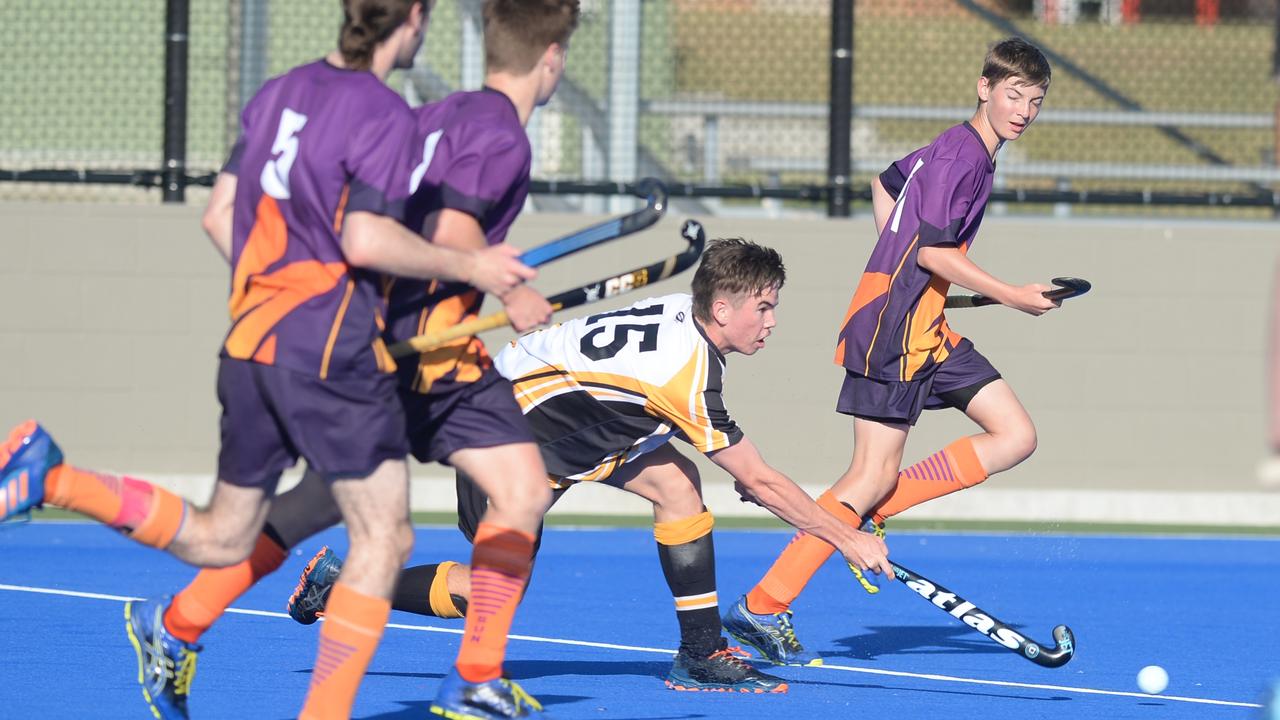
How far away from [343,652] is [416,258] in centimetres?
81

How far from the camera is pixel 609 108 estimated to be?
31.4ft

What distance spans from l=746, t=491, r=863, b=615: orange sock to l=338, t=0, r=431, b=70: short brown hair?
2149mm

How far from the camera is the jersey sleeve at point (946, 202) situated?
5402mm

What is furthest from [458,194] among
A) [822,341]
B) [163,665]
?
[822,341]

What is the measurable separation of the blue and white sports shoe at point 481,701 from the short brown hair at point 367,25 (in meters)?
1.35

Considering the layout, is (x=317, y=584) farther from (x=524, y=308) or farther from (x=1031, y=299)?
(x=1031, y=299)

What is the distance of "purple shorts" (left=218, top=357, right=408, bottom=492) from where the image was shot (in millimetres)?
3562

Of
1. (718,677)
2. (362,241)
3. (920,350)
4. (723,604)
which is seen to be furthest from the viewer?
(723,604)

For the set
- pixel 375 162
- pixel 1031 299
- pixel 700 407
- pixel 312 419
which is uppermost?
pixel 375 162

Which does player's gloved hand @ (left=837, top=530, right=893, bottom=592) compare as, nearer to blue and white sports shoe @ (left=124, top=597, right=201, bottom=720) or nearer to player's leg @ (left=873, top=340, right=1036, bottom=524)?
player's leg @ (left=873, top=340, right=1036, bottom=524)

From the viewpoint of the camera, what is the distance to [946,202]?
5.41 meters

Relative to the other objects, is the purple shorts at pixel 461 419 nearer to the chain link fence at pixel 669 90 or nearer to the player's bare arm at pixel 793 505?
the player's bare arm at pixel 793 505

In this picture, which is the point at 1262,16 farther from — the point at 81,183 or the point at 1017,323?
the point at 81,183

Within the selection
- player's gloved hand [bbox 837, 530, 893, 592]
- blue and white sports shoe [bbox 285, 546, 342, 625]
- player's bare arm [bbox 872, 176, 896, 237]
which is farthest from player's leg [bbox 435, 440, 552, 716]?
player's bare arm [bbox 872, 176, 896, 237]
